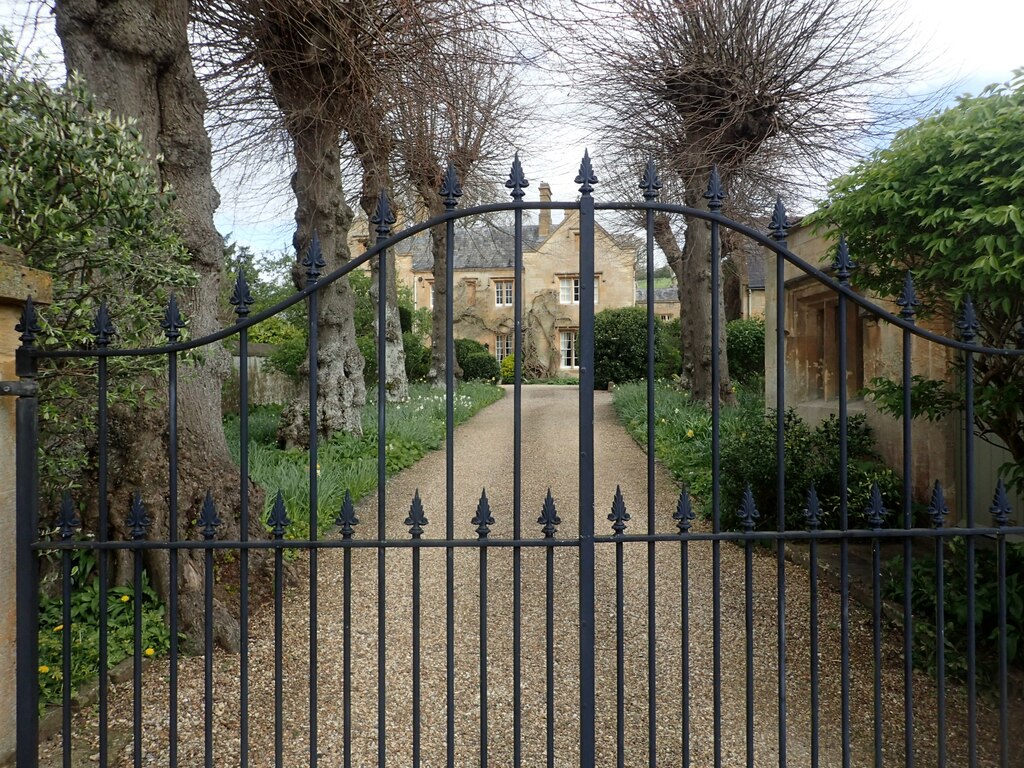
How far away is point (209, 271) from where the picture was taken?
498cm

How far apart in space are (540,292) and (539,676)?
23.4 metres

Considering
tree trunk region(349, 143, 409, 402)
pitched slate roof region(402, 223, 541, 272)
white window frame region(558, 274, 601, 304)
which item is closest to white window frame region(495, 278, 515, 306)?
pitched slate roof region(402, 223, 541, 272)

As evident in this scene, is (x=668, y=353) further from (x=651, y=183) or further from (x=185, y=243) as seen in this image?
(x=651, y=183)

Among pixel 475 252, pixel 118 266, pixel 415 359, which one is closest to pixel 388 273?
pixel 415 359

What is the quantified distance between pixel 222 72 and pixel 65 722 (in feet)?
21.2

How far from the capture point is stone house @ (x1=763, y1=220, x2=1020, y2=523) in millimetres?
5730

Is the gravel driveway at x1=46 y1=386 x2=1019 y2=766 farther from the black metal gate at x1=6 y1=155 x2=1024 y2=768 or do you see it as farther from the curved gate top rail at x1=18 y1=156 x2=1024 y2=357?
the curved gate top rail at x1=18 y1=156 x2=1024 y2=357

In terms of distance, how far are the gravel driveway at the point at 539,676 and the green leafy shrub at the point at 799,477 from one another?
0.46 m

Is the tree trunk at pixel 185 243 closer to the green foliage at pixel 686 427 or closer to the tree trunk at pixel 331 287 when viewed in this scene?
the tree trunk at pixel 331 287

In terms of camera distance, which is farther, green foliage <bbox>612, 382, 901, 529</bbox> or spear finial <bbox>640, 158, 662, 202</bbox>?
green foliage <bbox>612, 382, 901, 529</bbox>

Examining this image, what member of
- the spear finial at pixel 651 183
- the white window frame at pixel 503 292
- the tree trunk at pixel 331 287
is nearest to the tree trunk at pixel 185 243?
the spear finial at pixel 651 183

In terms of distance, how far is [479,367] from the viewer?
2383cm

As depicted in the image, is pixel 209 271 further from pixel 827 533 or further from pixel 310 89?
pixel 827 533

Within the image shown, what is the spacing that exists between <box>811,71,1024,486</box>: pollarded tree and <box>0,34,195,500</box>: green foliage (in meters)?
3.74
